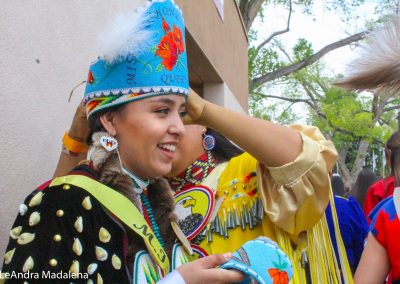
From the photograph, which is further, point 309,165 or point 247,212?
point 247,212

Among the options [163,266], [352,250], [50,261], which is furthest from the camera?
[352,250]

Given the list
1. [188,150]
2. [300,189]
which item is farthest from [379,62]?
[188,150]

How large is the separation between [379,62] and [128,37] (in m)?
1.10

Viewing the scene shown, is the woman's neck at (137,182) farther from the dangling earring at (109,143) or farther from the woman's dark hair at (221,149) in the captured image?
the woman's dark hair at (221,149)

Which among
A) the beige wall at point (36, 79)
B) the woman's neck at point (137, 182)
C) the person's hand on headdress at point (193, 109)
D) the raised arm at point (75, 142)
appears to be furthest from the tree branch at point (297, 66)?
the woman's neck at point (137, 182)

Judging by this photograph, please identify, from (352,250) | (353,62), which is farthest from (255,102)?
(353,62)

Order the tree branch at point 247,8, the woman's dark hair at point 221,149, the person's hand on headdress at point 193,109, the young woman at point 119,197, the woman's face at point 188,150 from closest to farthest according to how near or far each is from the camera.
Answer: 1. the young woman at point 119,197
2. the person's hand on headdress at point 193,109
3. the woman's face at point 188,150
4. the woman's dark hair at point 221,149
5. the tree branch at point 247,8

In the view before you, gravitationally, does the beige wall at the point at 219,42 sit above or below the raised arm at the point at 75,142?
above

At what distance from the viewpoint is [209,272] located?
4.95 feet

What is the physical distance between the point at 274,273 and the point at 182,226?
0.64m

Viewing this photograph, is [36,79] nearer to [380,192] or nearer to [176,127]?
[176,127]

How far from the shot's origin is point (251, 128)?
6.86 ft

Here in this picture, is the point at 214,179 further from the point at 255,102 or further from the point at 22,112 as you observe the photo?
the point at 255,102

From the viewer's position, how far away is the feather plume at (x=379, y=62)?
2244 mm
